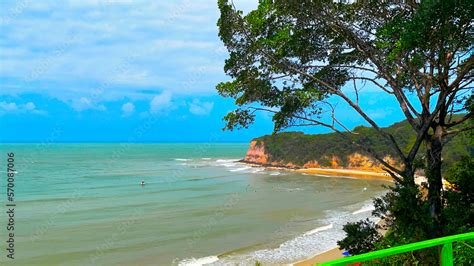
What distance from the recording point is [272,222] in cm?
2606

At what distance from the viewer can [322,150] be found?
3127 inches

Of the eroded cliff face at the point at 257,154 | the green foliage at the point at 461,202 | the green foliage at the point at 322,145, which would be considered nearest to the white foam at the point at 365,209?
the green foliage at the point at 461,202

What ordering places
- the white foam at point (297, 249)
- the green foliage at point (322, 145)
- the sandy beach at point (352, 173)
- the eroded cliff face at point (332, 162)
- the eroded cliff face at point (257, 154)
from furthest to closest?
the eroded cliff face at point (257, 154) < the green foliage at point (322, 145) < the eroded cliff face at point (332, 162) < the sandy beach at point (352, 173) < the white foam at point (297, 249)

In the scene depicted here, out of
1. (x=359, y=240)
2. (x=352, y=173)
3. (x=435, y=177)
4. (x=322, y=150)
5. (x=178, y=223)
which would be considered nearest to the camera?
(x=435, y=177)

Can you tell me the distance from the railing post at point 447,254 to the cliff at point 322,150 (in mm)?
62019

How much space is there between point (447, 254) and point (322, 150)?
77814 millimetres

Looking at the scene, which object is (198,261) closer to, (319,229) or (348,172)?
(319,229)

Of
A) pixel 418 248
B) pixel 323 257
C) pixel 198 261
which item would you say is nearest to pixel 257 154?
pixel 198 261

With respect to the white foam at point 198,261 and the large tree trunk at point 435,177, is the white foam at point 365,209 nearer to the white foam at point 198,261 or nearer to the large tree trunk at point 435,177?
the white foam at point 198,261

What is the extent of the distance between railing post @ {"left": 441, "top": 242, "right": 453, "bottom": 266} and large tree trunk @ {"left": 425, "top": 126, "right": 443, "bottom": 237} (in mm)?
6531

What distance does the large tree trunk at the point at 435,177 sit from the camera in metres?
9.12

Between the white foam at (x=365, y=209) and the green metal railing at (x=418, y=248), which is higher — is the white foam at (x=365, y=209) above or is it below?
below

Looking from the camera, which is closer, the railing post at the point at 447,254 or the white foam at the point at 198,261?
the railing post at the point at 447,254

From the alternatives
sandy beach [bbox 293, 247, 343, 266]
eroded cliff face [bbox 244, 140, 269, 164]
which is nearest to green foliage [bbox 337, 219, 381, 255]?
sandy beach [bbox 293, 247, 343, 266]
